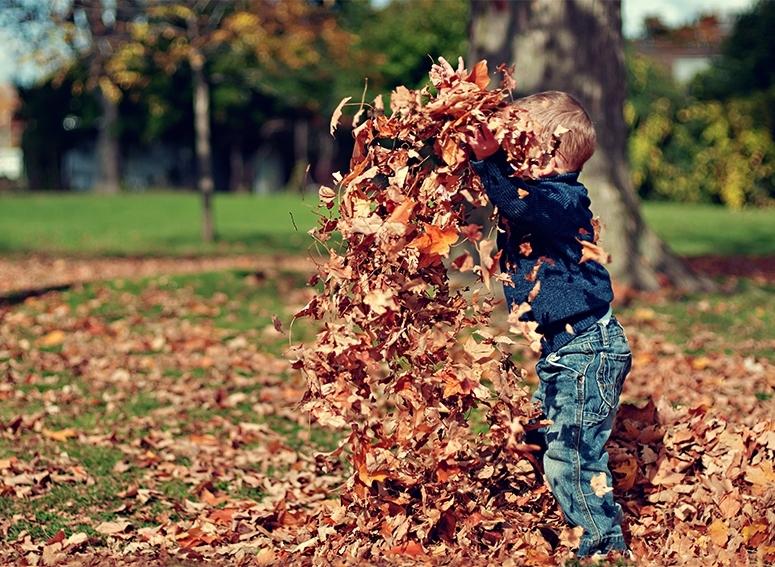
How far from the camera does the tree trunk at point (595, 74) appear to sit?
32.8 feet

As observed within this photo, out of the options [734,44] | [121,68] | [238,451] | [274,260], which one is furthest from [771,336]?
[734,44]

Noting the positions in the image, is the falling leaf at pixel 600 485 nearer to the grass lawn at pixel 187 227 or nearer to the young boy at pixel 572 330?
the young boy at pixel 572 330

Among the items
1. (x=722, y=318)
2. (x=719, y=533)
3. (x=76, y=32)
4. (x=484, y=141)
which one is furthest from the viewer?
(x=76, y=32)

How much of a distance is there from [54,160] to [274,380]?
43.1 m

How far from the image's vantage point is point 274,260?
51.2ft

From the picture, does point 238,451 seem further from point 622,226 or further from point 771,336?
point 622,226

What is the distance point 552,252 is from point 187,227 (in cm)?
1918

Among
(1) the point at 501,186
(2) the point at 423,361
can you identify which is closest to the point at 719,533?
(2) the point at 423,361

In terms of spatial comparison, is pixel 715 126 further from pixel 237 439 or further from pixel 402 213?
pixel 402 213

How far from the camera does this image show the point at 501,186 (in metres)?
3.79

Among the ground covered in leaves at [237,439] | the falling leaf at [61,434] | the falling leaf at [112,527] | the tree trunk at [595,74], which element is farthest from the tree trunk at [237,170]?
the falling leaf at [112,527]

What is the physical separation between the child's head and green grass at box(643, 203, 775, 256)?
12.7 metres

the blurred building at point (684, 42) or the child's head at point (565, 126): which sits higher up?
the blurred building at point (684, 42)

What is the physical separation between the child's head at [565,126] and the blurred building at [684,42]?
5002 centimetres
